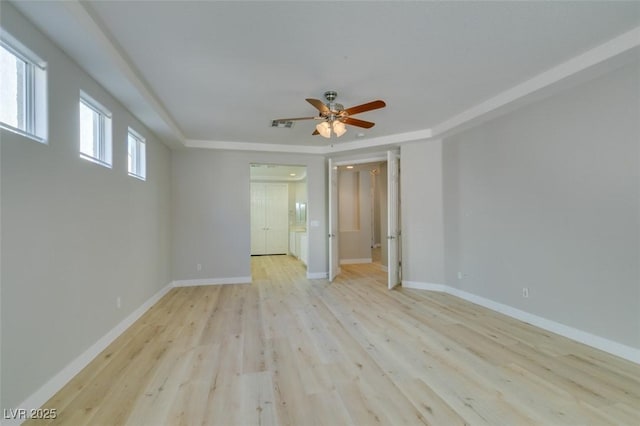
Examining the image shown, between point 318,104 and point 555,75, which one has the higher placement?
point 555,75

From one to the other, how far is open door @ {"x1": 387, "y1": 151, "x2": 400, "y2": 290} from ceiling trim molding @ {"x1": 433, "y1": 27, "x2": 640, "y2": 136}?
1.29 m

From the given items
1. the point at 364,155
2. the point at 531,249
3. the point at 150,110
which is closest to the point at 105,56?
the point at 150,110

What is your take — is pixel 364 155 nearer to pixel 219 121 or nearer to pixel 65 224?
pixel 219 121

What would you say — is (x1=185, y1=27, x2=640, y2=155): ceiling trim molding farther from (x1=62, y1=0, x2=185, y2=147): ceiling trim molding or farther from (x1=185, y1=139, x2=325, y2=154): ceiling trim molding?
(x1=62, y1=0, x2=185, y2=147): ceiling trim molding

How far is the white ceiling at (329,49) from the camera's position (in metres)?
2.05

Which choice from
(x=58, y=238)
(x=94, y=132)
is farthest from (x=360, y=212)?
(x=58, y=238)

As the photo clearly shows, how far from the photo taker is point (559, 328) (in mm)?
3199

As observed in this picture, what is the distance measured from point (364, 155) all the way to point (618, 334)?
436 centimetres

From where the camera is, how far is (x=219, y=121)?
4406 millimetres

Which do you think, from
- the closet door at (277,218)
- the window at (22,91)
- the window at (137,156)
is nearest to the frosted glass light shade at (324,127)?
the window at (22,91)

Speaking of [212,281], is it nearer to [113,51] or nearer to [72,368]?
[72,368]

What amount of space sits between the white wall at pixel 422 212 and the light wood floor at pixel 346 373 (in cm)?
121

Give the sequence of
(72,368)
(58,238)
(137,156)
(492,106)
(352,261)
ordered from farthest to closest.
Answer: (352,261), (137,156), (492,106), (72,368), (58,238)

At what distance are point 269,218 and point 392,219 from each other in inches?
220
